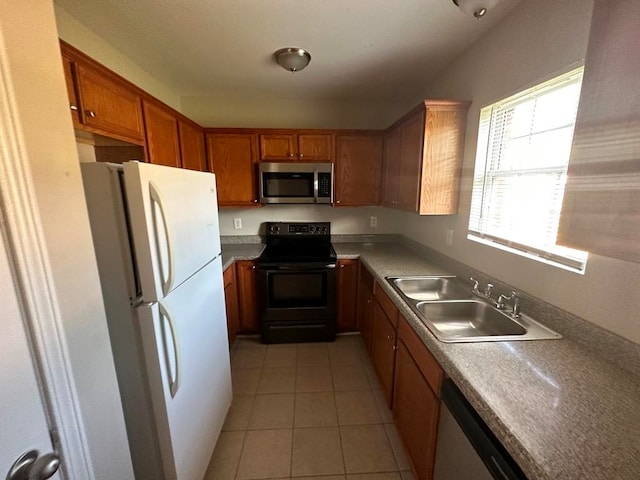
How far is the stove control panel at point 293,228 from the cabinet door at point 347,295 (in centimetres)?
62

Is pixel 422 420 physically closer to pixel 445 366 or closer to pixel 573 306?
pixel 445 366

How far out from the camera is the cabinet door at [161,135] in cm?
176

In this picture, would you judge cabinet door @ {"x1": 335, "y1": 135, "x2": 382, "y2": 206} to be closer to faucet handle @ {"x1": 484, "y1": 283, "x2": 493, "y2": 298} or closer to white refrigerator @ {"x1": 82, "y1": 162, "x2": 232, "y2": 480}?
faucet handle @ {"x1": 484, "y1": 283, "x2": 493, "y2": 298}

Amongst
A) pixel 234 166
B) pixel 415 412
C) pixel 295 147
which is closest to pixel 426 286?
pixel 415 412

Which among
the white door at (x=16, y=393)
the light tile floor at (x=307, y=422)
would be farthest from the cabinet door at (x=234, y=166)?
the white door at (x=16, y=393)

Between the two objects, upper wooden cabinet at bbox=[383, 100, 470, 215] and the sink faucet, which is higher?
upper wooden cabinet at bbox=[383, 100, 470, 215]

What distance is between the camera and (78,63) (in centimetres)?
122

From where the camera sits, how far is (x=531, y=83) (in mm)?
1346

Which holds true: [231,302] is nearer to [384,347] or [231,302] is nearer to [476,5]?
[384,347]

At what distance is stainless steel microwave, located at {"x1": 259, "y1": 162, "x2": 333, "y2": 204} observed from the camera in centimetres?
267

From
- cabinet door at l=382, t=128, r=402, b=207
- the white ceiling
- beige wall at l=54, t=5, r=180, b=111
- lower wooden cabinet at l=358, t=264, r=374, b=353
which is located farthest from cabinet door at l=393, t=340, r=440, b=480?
beige wall at l=54, t=5, r=180, b=111

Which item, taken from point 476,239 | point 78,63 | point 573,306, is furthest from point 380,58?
point 573,306

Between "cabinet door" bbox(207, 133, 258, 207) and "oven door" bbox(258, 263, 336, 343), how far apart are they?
2.61 ft

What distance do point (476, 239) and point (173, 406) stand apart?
1.93 meters
